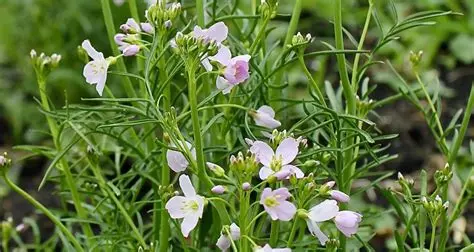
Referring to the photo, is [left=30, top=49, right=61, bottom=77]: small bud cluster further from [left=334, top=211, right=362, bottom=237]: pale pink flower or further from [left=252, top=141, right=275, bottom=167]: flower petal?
[left=334, top=211, right=362, bottom=237]: pale pink flower

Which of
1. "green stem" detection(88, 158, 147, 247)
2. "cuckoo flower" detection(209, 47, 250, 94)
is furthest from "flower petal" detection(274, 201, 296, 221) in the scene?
"green stem" detection(88, 158, 147, 247)

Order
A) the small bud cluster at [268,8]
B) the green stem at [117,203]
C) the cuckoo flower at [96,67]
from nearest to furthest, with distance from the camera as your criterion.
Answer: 1. the cuckoo flower at [96,67]
2. the small bud cluster at [268,8]
3. the green stem at [117,203]

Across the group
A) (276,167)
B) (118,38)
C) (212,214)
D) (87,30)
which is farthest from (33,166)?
(276,167)

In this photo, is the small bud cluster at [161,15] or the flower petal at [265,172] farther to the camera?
the small bud cluster at [161,15]

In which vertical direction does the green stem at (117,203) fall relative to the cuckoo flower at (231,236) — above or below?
below

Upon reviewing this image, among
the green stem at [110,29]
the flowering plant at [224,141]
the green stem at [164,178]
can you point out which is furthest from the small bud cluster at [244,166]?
the green stem at [110,29]

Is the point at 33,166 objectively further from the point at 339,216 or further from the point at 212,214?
the point at 339,216

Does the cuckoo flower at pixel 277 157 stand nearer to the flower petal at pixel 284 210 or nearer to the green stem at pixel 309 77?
the flower petal at pixel 284 210
